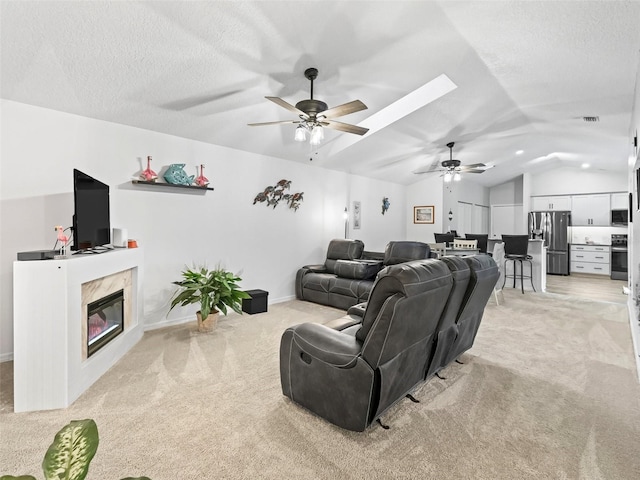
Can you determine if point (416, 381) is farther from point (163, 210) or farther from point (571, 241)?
point (571, 241)

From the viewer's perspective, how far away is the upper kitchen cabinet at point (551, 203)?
930 centimetres

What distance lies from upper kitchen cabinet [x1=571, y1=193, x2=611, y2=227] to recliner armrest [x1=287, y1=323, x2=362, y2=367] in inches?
387

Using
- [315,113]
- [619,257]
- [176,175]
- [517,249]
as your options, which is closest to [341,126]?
[315,113]

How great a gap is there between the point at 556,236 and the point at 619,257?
1.37 metres

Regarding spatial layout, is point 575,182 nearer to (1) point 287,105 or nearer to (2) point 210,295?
(1) point 287,105

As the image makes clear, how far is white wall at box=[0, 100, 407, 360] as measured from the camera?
3.21m

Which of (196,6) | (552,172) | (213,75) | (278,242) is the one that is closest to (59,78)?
(213,75)

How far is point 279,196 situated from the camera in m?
5.59

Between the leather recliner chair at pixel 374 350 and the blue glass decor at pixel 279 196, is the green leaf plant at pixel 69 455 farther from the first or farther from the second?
the blue glass decor at pixel 279 196

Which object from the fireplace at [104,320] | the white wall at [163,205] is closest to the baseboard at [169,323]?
the white wall at [163,205]

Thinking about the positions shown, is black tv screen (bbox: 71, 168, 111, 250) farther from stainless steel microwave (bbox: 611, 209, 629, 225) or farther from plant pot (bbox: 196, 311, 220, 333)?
stainless steel microwave (bbox: 611, 209, 629, 225)

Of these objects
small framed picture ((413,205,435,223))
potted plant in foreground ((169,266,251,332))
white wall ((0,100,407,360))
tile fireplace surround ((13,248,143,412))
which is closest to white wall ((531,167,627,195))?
small framed picture ((413,205,435,223))

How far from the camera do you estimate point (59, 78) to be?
2.96 metres

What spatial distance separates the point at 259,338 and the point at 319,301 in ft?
5.98
